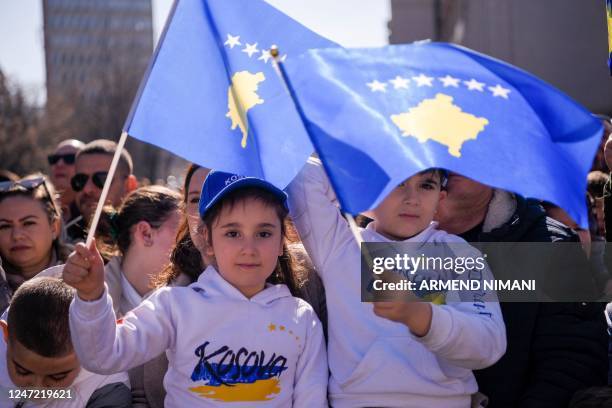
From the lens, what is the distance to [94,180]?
7.81m

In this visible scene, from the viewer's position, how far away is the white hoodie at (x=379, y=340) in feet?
11.4

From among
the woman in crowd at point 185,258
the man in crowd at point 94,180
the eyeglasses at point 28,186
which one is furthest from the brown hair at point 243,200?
the man in crowd at point 94,180

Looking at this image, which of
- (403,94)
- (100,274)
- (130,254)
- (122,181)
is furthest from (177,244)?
(122,181)

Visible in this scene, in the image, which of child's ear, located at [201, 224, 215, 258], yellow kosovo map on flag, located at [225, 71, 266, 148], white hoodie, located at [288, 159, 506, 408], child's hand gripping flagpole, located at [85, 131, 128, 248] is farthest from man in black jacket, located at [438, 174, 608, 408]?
child's hand gripping flagpole, located at [85, 131, 128, 248]

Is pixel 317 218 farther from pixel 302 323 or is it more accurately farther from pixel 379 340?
pixel 379 340

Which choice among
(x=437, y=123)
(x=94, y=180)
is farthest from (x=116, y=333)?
(x=94, y=180)

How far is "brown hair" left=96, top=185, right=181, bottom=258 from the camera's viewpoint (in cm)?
525

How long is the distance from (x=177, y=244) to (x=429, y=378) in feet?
4.80

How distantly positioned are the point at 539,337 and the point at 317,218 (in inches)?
43.8

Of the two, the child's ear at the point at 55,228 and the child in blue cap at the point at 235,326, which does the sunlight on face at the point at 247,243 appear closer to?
the child in blue cap at the point at 235,326

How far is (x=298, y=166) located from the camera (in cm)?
399

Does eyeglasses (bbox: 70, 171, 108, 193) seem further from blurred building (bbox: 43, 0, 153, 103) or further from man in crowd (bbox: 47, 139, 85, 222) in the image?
blurred building (bbox: 43, 0, 153, 103)

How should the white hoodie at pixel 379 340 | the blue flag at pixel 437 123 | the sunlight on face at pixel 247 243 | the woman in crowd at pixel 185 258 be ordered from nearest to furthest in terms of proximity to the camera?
1. the blue flag at pixel 437 123
2. the white hoodie at pixel 379 340
3. the sunlight on face at pixel 247 243
4. the woman in crowd at pixel 185 258

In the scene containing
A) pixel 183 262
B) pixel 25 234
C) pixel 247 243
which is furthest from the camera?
pixel 25 234
